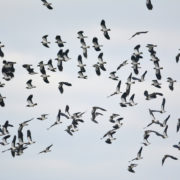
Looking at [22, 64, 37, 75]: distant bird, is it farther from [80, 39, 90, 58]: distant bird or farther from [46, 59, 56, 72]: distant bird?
[80, 39, 90, 58]: distant bird

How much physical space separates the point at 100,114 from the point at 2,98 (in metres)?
11.1

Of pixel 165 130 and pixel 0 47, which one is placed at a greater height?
pixel 0 47

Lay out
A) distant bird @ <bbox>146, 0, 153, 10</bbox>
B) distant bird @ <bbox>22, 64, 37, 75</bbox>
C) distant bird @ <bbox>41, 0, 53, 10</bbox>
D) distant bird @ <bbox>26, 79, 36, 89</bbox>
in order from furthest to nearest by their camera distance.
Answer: distant bird @ <bbox>22, 64, 37, 75</bbox>
distant bird @ <bbox>26, 79, 36, 89</bbox>
distant bird @ <bbox>41, 0, 53, 10</bbox>
distant bird @ <bbox>146, 0, 153, 10</bbox>

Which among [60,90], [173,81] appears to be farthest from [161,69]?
[60,90]

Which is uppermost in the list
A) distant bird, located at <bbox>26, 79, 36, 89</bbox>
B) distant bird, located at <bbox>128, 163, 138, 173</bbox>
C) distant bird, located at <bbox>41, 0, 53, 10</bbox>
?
distant bird, located at <bbox>41, 0, 53, 10</bbox>

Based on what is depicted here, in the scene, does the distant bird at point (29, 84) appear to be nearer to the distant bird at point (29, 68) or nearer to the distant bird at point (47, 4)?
the distant bird at point (29, 68)

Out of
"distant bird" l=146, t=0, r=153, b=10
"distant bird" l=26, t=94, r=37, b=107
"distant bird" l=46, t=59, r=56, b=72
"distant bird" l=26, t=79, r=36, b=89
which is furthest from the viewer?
"distant bird" l=26, t=79, r=36, b=89

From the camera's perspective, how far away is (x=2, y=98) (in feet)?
386

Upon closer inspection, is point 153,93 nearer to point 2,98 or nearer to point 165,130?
point 165,130

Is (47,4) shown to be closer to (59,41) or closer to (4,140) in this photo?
(59,41)

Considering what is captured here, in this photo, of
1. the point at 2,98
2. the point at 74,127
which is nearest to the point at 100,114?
the point at 74,127

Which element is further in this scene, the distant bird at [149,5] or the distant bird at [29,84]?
the distant bird at [29,84]

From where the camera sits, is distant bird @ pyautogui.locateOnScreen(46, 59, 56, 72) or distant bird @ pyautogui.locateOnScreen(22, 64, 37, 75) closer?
distant bird @ pyautogui.locateOnScreen(46, 59, 56, 72)

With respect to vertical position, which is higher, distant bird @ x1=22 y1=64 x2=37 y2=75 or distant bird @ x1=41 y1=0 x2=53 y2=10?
distant bird @ x1=41 y1=0 x2=53 y2=10
